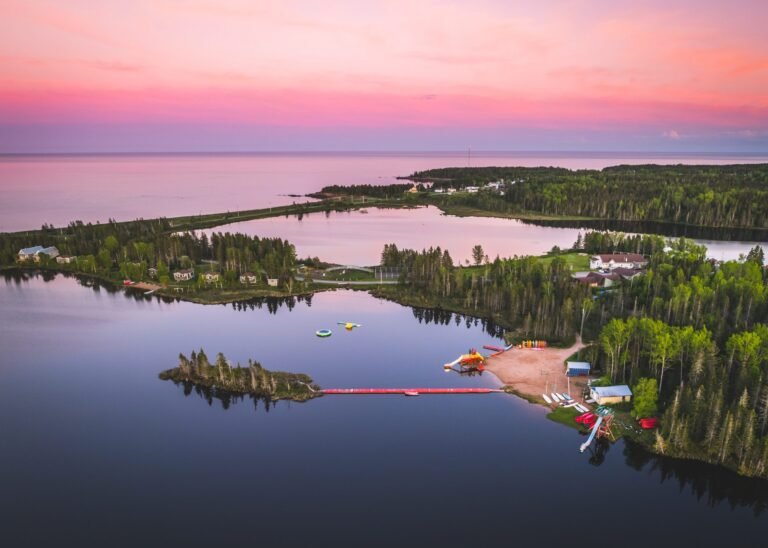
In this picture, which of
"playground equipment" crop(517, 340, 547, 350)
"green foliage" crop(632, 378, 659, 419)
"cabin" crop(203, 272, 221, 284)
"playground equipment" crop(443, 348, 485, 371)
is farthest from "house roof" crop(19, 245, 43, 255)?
"green foliage" crop(632, 378, 659, 419)

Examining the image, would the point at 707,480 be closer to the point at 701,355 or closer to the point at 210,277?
Result: the point at 701,355

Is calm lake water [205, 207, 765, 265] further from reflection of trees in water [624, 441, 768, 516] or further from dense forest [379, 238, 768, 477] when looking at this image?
reflection of trees in water [624, 441, 768, 516]

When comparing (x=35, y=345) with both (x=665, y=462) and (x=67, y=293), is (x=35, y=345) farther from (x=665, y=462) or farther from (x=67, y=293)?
(x=665, y=462)

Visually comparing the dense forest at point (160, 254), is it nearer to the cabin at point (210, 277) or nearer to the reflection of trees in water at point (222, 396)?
the cabin at point (210, 277)

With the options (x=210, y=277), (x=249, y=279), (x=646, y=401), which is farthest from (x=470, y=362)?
(x=210, y=277)

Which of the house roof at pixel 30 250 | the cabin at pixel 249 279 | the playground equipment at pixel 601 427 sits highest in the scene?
the house roof at pixel 30 250

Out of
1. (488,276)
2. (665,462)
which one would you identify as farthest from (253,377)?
(488,276)

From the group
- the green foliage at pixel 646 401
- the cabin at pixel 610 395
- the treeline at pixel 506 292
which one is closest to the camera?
the green foliage at pixel 646 401

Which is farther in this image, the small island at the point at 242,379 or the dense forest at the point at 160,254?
the dense forest at the point at 160,254

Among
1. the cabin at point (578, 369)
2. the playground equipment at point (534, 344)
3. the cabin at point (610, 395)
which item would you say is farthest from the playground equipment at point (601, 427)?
the playground equipment at point (534, 344)
